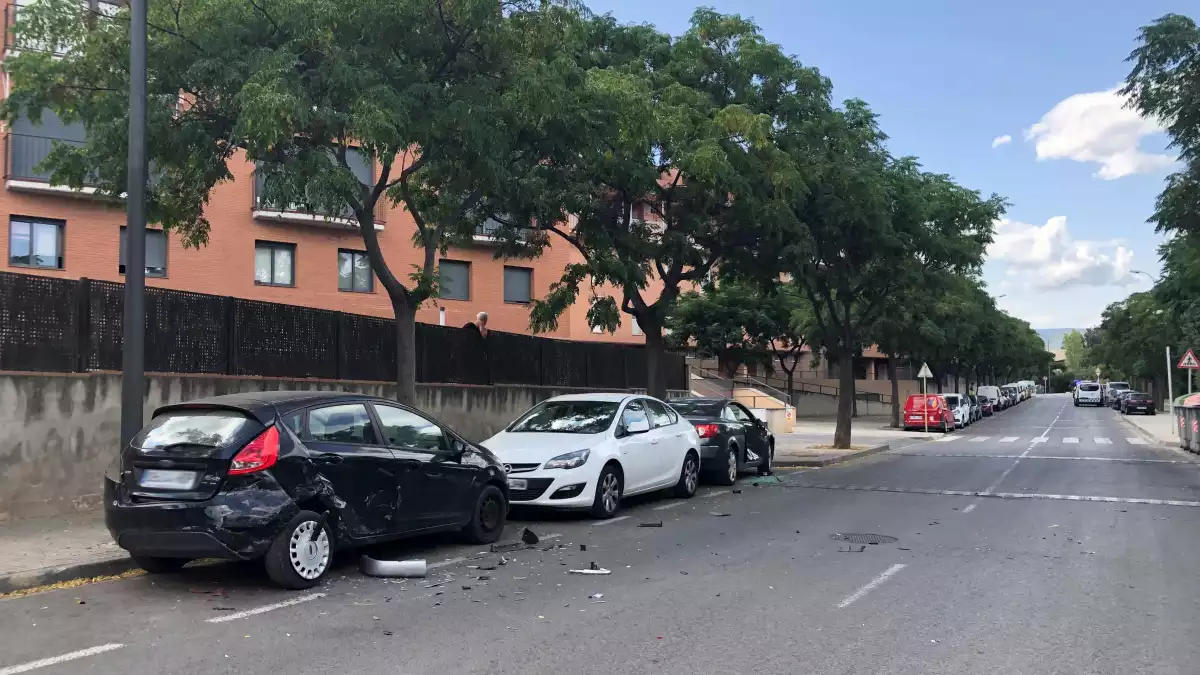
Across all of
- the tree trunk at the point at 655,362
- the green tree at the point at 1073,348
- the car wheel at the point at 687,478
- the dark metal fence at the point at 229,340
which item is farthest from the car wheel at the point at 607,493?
the green tree at the point at 1073,348

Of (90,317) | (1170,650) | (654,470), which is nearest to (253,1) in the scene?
(90,317)

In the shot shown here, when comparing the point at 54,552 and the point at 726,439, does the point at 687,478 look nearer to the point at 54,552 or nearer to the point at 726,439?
the point at 726,439

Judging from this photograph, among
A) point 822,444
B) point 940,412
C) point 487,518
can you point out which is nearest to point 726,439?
point 487,518

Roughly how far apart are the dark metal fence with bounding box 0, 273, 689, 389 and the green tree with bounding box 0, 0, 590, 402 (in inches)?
66.0

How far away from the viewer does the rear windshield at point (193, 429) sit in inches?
279

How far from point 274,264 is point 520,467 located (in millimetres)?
18324

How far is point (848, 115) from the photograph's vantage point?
18.7 metres

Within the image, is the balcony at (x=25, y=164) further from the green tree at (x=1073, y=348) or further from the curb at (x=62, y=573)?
the green tree at (x=1073, y=348)

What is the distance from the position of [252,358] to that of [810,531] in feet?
26.7

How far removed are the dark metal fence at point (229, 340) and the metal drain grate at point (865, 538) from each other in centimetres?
835

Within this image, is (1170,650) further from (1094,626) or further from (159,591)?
(159,591)

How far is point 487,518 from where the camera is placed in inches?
371

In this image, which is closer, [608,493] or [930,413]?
[608,493]

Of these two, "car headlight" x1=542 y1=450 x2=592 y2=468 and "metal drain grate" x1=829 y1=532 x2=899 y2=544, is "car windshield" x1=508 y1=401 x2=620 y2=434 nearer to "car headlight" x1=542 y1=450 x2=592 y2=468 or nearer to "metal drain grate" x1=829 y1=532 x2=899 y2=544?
"car headlight" x1=542 y1=450 x2=592 y2=468
